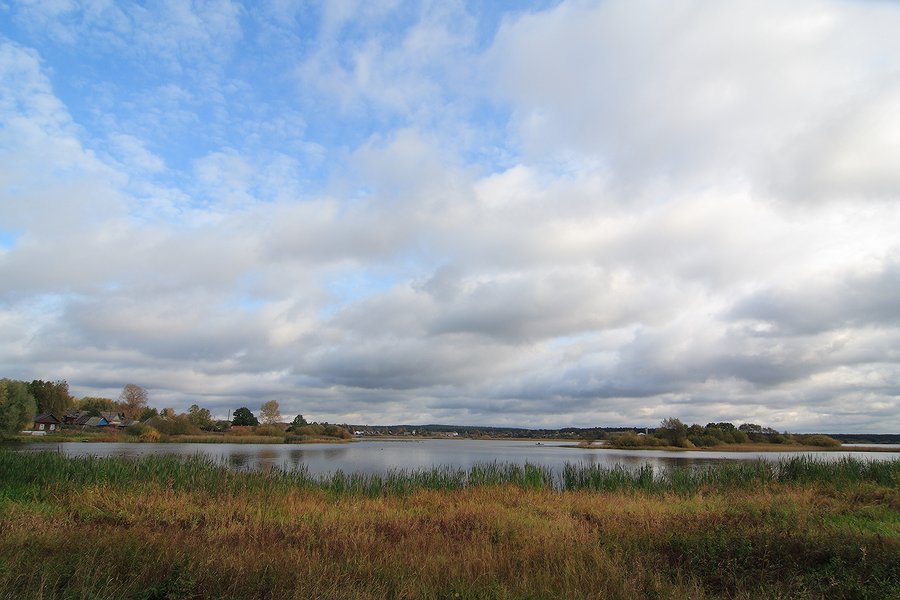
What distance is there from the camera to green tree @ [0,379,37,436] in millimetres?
57938

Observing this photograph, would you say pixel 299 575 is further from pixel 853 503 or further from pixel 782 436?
pixel 782 436

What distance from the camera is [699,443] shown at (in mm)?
86688

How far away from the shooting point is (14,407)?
5988cm

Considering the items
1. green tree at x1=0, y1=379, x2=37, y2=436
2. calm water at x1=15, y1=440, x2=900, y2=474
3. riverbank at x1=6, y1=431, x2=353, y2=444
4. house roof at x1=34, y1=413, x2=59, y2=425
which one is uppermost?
green tree at x1=0, y1=379, x2=37, y2=436

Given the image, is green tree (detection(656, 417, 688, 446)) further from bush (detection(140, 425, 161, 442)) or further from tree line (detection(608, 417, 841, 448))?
bush (detection(140, 425, 161, 442))

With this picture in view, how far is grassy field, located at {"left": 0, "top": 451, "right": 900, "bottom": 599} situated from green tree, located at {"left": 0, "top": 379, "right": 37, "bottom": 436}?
160 feet

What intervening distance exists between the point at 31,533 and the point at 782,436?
367ft

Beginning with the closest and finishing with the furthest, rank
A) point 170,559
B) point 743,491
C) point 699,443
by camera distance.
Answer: point 170,559 → point 743,491 → point 699,443

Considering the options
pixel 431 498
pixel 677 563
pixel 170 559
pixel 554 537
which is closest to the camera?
pixel 170 559

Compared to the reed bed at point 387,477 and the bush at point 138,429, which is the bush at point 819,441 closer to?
the reed bed at point 387,477

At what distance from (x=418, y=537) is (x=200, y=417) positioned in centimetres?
10626

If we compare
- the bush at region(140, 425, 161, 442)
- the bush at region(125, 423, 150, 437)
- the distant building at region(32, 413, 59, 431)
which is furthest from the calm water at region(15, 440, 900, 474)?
the distant building at region(32, 413, 59, 431)

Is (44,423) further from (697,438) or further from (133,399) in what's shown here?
(697,438)

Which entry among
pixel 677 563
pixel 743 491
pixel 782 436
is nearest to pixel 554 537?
pixel 677 563
